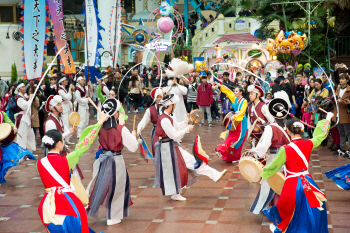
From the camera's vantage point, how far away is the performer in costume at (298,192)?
156 inches

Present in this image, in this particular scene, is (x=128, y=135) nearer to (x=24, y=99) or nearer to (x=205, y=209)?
(x=205, y=209)

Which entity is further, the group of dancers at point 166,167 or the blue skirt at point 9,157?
the blue skirt at point 9,157

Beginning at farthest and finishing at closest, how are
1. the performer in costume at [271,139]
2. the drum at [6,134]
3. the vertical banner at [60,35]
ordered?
1. the vertical banner at [60,35]
2. the drum at [6,134]
3. the performer in costume at [271,139]

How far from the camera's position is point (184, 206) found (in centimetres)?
559

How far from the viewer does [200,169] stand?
6008 millimetres

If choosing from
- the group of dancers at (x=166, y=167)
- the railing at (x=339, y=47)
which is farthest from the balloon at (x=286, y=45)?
the group of dancers at (x=166, y=167)

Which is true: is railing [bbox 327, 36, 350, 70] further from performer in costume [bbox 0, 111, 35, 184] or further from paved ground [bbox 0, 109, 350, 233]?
performer in costume [bbox 0, 111, 35, 184]

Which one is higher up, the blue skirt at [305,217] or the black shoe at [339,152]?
the blue skirt at [305,217]

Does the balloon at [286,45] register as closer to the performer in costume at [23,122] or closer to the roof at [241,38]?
the performer in costume at [23,122]

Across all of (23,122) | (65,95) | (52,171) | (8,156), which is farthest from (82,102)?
(52,171)

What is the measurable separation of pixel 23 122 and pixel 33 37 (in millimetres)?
1938

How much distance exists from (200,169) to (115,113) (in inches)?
68.5

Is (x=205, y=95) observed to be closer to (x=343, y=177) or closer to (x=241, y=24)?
(x=343, y=177)

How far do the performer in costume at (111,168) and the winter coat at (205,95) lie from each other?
842 cm
